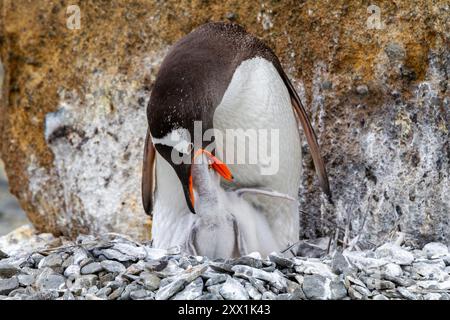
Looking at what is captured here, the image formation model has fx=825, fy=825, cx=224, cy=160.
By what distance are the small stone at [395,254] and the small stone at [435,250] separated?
0.15 m

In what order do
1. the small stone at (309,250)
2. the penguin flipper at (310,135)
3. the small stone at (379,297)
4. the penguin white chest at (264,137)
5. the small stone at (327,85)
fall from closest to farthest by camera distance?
the small stone at (379,297) < the penguin white chest at (264,137) < the small stone at (309,250) < the penguin flipper at (310,135) < the small stone at (327,85)

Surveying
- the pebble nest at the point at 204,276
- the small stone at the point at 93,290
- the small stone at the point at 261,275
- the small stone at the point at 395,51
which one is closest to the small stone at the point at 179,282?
the pebble nest at the point at 204,276

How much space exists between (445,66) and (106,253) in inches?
60.5

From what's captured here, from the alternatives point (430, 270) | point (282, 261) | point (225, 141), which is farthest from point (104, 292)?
point (430, 270)

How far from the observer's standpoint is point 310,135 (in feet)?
11.0

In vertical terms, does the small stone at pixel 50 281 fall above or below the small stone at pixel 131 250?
below

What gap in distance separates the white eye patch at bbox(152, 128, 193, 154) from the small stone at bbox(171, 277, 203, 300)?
0.46 meters

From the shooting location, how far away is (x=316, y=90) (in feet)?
11.6

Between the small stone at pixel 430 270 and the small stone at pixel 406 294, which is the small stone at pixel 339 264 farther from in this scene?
the small stone at pixel 430 270

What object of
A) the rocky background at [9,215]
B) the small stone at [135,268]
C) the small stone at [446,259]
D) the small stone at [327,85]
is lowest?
the rocky background at [9,215]

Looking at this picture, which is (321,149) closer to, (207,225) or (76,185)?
(207,225)

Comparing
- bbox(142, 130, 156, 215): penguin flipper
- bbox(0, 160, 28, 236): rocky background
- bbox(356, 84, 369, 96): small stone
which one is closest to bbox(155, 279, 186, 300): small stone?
bbox(142, 130, 156, 215): penguin flipper

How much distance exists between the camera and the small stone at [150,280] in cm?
255
